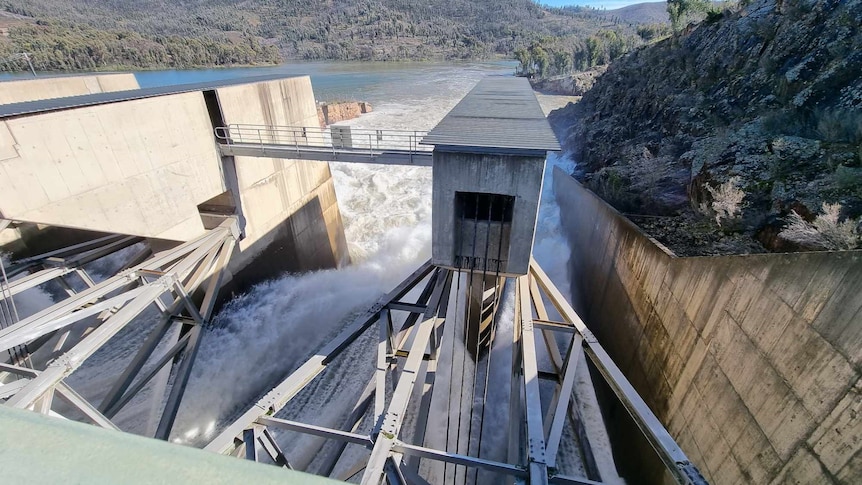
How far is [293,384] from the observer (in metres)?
6.43

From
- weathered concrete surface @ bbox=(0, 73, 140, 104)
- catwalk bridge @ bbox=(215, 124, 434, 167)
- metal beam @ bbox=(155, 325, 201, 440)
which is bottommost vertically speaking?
metal beam @ bbox=(155, 325, 201, 440)

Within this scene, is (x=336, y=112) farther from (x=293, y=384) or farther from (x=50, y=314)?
(x=293, y=384)

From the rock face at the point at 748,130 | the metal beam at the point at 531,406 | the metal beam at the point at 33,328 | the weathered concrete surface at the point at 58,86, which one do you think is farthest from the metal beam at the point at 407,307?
the weathered concrete surface at the point at 58,86

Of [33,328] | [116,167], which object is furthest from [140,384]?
[116,167]

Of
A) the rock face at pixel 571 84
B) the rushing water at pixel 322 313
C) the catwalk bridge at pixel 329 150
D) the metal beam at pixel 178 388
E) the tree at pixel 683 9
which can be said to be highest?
the tree at pixel 683 9

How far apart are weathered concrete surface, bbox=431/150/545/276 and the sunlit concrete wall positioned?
7881 millimetres

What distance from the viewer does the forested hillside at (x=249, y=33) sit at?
251ft

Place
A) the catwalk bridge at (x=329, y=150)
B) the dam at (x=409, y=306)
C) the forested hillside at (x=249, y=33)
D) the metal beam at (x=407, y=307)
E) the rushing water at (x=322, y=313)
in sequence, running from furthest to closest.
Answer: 1. the forested hillside at (x=249, y=33)
2. the catwalk bridge at (x=329, y=150)
3. the rushing water at (x=322, y=313)
4. the metal beam at (x=407, y=307)
5. the dam at (x=409, y=306)

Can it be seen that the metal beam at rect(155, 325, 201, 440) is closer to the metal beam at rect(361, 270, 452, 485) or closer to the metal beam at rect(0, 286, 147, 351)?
the metal beam at rect(0, 286, 147, 351)

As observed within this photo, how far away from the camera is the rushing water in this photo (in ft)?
36.1

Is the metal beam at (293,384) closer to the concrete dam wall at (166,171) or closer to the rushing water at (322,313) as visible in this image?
the rushing water at (322,313)

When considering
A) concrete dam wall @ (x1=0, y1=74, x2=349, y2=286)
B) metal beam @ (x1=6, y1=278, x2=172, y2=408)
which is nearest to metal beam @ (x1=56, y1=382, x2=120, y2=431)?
metal beam @ (x1=6, y1=278, x2=172, y2=408)

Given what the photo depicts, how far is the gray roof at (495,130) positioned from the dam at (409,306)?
64 millimetres

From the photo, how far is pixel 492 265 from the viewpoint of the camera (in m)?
8.97
